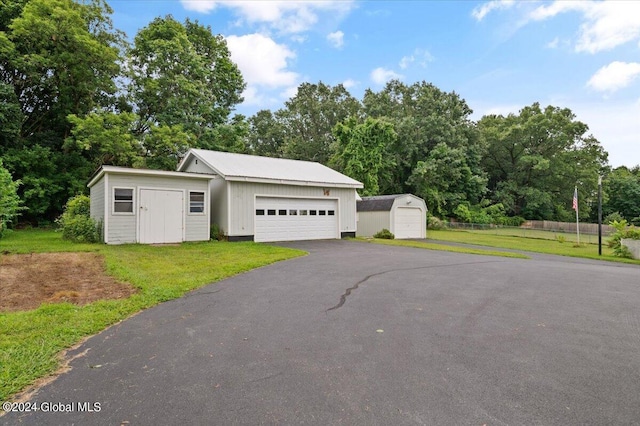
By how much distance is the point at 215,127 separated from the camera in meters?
26.3

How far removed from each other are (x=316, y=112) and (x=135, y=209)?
106 ft

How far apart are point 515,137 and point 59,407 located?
4410 cm

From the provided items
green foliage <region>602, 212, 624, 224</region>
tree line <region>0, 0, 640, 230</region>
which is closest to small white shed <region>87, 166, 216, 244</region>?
tree line <region>0, 0, 640, 230</region>

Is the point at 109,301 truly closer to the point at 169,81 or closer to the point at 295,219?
the point at 295,219

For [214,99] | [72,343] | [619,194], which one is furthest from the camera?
[619,194]

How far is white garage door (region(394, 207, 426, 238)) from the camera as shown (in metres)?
20.0

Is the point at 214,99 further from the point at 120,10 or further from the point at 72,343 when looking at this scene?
the point at 72,343

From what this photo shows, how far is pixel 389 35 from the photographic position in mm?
16312

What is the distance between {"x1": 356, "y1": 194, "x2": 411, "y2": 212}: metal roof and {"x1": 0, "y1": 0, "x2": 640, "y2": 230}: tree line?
8.18m

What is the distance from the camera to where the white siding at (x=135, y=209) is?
40.1 feet

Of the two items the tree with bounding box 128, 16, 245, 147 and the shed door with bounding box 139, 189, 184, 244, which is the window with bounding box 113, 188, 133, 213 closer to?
the shed door with bounding box 139, 189, 184, 244

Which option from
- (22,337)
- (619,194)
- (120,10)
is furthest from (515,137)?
(22,337)


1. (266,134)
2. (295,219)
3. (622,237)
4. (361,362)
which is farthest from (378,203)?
(266,134)

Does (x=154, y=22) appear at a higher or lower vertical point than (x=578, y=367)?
higher
